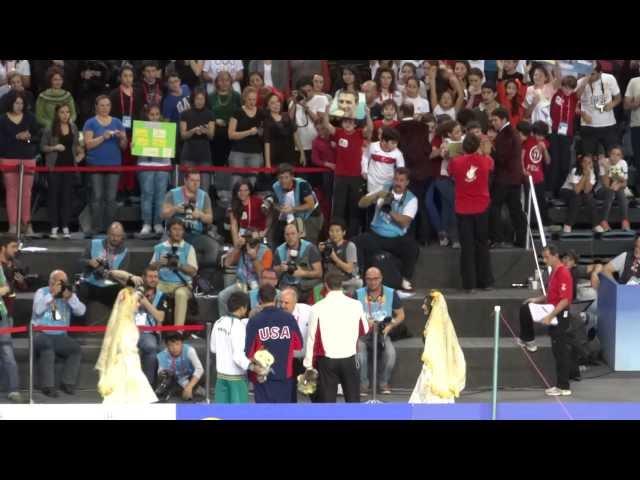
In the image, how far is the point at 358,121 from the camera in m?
18.0

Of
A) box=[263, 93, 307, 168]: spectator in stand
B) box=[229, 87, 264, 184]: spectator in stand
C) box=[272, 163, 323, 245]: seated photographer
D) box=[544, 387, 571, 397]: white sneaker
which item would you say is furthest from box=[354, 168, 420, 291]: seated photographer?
box=[544, 387, 571, 397]: white sneaker

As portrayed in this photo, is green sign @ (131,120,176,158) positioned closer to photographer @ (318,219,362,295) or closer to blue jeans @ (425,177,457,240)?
photographer @ (318,219,362,295)

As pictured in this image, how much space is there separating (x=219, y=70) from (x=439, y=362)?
5.98 m

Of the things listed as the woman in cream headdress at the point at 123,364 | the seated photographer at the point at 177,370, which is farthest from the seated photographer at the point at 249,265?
the woman in cream headdress at the point at 123,364

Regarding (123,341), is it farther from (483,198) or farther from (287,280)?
(483,198)

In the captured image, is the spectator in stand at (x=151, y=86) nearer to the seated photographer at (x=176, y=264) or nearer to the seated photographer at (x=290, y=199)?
the seated photographer at (x=290, y=199)

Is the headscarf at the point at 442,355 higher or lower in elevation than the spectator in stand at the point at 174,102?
lower

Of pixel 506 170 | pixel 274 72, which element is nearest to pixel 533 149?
pixel 506 170

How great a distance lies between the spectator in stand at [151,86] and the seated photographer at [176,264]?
2.40m

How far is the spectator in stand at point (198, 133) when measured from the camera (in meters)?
18.4

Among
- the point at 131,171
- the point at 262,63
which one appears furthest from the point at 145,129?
the point at 262,63

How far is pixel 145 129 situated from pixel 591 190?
5.40 m

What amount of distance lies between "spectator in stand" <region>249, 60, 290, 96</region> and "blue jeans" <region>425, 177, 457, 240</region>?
8.75ft

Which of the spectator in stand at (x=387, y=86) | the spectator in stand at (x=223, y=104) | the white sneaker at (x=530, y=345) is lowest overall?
the white sneaker at (x=530, y=345)
